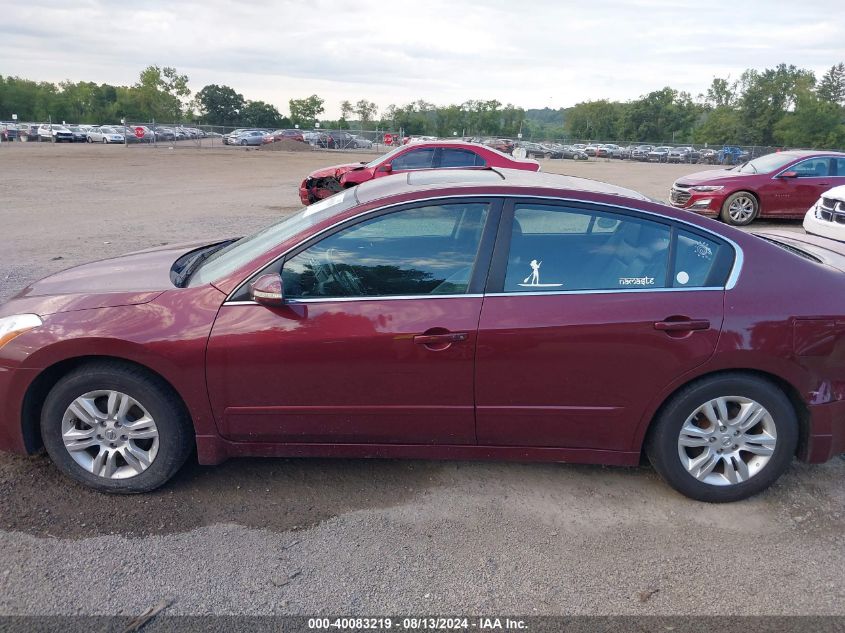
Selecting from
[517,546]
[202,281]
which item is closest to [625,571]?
[517,546]

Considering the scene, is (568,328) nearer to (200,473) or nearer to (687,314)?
(687,314)

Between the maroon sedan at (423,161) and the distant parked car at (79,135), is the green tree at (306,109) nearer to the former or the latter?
the distant parked car at (79,135)

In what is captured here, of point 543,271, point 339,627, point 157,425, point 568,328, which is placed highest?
point 543,271

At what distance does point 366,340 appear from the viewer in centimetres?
324

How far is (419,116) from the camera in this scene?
101 metres

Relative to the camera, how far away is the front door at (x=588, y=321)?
3.25m

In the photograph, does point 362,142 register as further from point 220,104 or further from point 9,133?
point 220,104

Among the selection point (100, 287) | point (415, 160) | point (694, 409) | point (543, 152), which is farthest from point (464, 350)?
point (543, 152)

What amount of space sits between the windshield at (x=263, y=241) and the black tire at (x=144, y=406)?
23.5 inches

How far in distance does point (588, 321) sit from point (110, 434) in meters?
2.49

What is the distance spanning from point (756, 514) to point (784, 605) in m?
0.72

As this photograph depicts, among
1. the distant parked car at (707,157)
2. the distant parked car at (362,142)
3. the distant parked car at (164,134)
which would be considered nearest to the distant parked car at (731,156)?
the distant parked car at (707,157)

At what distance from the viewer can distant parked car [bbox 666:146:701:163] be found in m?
52.4

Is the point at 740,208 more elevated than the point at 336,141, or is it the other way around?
the point at 336,141
